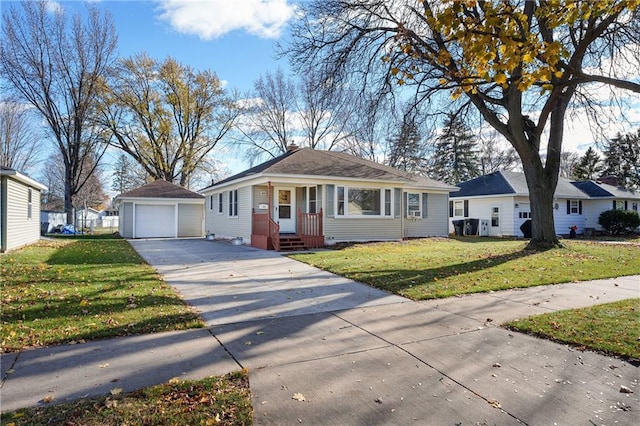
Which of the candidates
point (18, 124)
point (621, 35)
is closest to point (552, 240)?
point (621, 35)

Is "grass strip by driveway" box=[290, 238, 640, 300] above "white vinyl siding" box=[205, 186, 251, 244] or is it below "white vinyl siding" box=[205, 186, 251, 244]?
below

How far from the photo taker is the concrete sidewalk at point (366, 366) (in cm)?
306

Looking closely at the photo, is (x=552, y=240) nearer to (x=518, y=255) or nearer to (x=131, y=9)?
(x=518, y=255)

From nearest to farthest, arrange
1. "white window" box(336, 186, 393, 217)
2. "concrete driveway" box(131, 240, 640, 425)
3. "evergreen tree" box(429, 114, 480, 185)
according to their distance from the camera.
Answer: "concrete driveway" box(131, 240, 640, 425) < "white window" box(336, 186, 393, 217) < "evergreen tree" box(429, 114, 480, 185)

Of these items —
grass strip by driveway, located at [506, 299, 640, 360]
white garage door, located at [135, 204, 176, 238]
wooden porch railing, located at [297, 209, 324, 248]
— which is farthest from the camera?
white garage door, located at [135, 204, 176, 238]

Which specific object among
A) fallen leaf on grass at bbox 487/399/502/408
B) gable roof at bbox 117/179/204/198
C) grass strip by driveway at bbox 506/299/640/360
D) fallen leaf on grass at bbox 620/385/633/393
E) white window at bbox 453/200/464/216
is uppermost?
gable roof at bbox 117/179/204/198

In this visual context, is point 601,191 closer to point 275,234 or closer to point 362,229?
point 362,229

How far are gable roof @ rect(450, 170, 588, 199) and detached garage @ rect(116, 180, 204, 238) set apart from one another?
1784 centimetres

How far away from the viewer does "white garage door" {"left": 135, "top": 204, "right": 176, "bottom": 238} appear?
2502 centimetres

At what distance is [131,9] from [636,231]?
1229 inches

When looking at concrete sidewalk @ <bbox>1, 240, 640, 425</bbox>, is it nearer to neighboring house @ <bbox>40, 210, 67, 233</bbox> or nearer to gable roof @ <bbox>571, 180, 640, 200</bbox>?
gable roof @ <bbox>571, 180, 640, 200</bbox>

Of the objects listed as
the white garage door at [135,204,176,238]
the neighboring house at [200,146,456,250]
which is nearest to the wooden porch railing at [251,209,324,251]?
the neighboring house at [200,146,456,250]

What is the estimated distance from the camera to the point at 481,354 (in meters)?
4.21

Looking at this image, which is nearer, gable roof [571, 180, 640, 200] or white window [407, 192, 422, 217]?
white window [407, 192, 422, 217]
